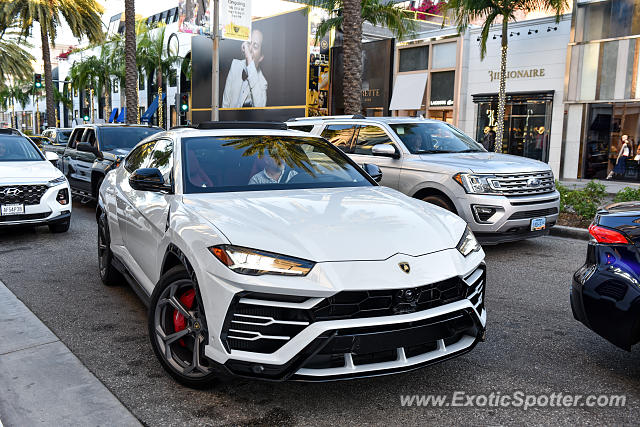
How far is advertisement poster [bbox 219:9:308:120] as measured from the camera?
32562mm

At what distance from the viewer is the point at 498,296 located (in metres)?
6.07

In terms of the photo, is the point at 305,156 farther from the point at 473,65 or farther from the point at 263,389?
the point at 473,65

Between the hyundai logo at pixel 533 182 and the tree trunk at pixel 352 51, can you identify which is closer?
the hyundai logo at pixel 533 182

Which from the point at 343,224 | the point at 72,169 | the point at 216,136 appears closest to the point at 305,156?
the point at 216,136

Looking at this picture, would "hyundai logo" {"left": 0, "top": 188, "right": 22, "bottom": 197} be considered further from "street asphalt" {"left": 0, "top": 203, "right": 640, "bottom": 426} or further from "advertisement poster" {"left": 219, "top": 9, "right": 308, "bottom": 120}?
"advertisement poster" {"left": 219, "top": 9, "right": 308, "bottom": 120}

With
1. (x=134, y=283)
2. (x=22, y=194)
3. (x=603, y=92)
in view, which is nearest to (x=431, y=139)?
(x=134, y=283)

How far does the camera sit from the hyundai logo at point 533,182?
8078mm

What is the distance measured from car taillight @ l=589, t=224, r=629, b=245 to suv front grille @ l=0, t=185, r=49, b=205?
25.9ft

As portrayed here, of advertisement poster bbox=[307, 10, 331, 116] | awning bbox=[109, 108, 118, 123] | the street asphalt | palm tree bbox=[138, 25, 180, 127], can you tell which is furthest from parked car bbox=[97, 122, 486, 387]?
awning bbox=[109, 108, 118, 123]

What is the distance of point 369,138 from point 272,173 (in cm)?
518

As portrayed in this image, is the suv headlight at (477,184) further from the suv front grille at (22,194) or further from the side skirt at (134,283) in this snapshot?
the suv front grille at (22,194)

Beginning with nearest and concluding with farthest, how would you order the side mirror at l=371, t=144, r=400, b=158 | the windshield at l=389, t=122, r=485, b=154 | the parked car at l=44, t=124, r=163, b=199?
the side mirror at l=371, t=144, r=400, b=158
the windshield at l=389, t=122, r=485, b=154
the parked car at l=44, t=124, r=163, b=199

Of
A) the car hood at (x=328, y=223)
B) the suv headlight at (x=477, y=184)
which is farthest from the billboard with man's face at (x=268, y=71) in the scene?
the car hood at (x=328, y=223)

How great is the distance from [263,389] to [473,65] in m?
22.7
